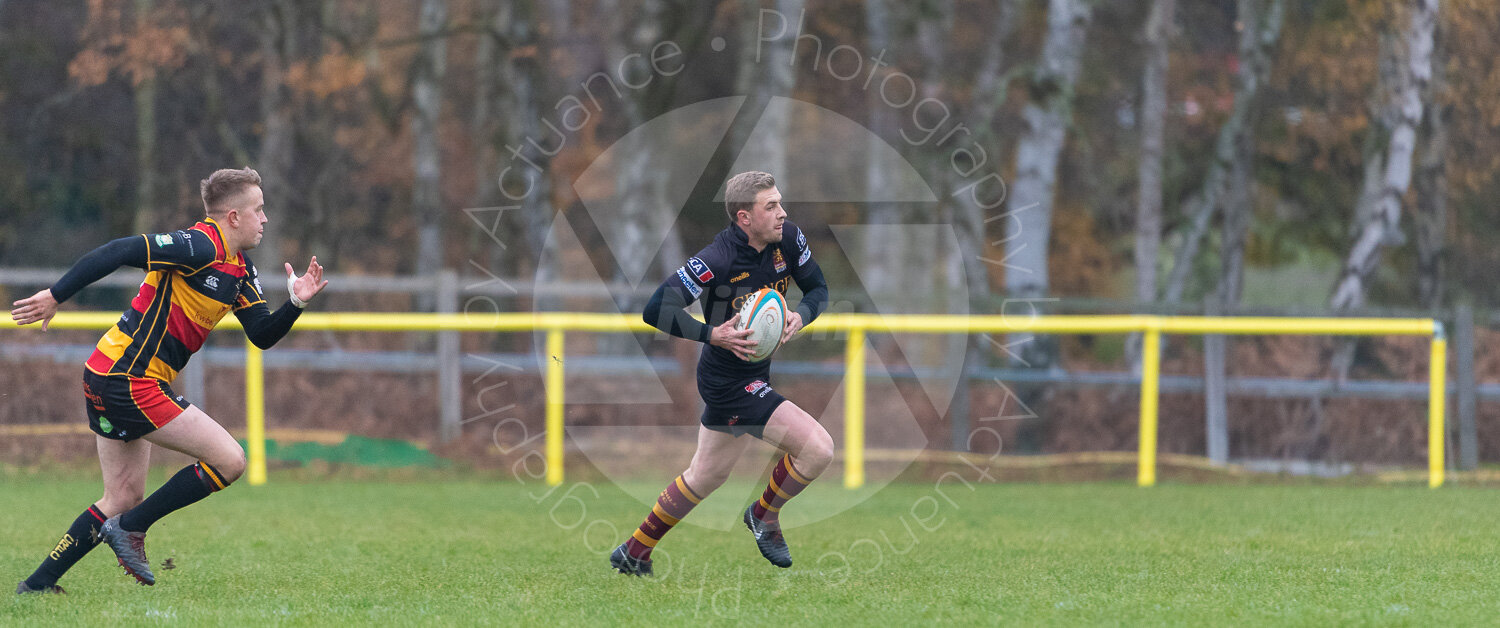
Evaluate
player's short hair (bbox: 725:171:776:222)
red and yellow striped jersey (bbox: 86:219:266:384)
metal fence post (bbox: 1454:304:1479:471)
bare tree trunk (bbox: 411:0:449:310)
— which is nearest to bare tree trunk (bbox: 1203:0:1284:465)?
metal fence post (bbox: 1454:304:1479:471)

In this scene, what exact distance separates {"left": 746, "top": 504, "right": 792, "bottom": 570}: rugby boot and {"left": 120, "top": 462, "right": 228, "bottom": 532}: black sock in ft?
7.95

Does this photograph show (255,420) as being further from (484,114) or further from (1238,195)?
(1238,195)

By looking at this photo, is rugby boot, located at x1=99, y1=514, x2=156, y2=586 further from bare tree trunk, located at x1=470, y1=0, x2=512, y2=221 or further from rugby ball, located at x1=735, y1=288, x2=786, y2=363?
bare tree trunk, located at x1=470, y1=0, x2=512, y2=221

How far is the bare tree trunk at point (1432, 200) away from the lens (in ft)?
49.1

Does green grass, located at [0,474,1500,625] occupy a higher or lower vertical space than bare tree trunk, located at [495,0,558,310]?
lower

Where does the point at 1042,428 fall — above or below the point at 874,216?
below

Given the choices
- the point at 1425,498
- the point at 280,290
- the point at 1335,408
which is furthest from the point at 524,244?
the point at 1425,498

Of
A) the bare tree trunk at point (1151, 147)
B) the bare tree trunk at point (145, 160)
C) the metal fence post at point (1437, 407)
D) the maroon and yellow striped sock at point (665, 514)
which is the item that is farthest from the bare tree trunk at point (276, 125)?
the metal fence post at point (1437, 407)

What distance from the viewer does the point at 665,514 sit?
6680 mm

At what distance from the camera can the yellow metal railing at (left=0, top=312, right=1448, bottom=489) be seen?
10914 mm

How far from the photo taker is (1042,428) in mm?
12633

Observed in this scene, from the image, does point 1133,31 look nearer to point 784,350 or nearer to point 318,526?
point 784,350

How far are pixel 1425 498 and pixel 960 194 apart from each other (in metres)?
9.29

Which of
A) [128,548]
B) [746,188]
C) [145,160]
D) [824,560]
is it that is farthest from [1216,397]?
[145,160]
